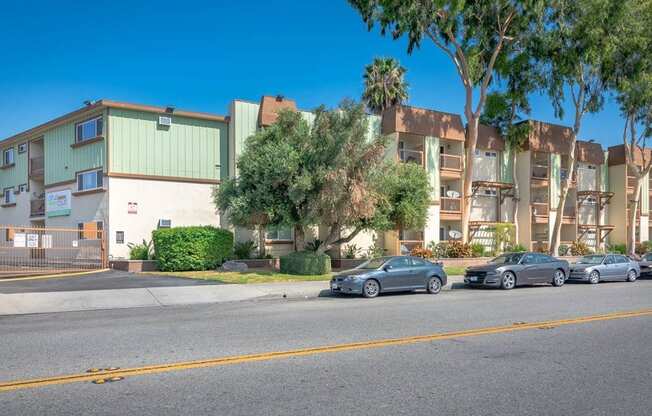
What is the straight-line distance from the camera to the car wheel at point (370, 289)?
16.2 metres

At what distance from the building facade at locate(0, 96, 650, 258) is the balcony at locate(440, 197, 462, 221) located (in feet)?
0.29

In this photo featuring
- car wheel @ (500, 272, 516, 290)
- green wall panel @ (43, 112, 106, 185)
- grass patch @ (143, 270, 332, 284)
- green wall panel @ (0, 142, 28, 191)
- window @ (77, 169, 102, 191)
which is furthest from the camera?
green wall panel @ (0, 142, 28, 191)

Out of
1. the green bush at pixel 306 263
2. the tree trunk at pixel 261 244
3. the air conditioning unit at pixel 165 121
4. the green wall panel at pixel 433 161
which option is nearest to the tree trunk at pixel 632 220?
the green wall panel at pixel 433 161

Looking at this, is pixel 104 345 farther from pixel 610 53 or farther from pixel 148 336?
pixel 610 53

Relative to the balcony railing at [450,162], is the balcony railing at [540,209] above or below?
below

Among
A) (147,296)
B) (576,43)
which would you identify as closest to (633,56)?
(576,43)

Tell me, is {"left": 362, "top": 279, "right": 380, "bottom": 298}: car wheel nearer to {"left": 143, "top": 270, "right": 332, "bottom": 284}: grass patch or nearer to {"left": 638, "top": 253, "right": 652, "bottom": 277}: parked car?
{"left": 143, "top": 270, "right": 332, "bottom": 284}: grass patch

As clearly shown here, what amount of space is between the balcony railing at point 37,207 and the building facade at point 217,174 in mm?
66

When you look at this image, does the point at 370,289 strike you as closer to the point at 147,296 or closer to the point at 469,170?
the point at 147,296

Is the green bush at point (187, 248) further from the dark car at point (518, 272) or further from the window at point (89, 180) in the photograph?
the dark car at point (518, 272)

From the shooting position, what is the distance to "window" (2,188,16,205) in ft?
113

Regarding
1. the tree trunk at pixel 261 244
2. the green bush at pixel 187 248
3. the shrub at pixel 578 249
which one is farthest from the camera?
the shrub at pixel 578 249

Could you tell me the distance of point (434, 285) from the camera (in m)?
17.6

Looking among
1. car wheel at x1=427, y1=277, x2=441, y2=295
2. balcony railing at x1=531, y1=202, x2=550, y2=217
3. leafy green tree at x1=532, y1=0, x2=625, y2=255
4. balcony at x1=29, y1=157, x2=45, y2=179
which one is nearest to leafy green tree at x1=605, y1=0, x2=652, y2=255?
leafy green tree at x1=532, y1=0, x2=625, y2=255
